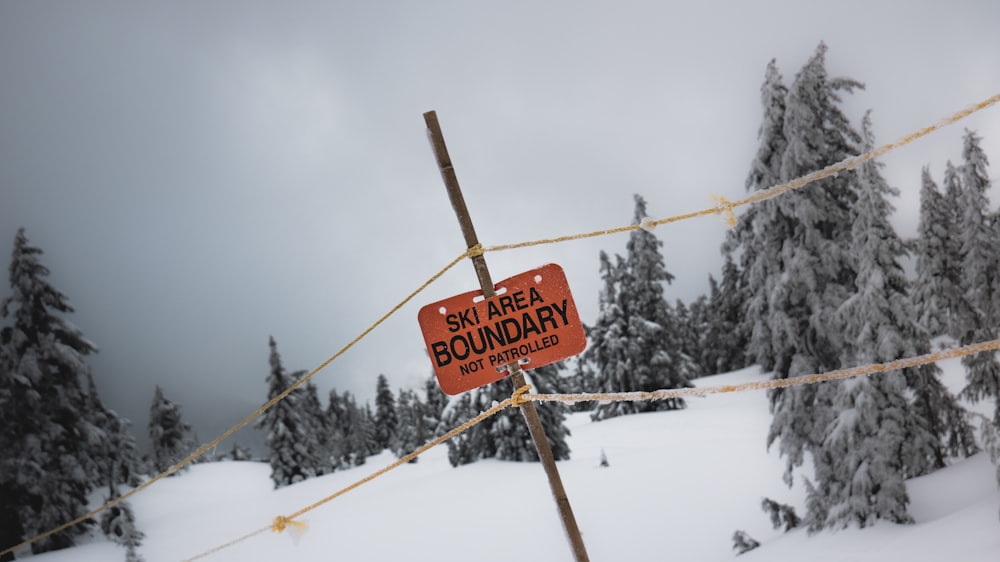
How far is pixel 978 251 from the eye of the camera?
13.3 meters

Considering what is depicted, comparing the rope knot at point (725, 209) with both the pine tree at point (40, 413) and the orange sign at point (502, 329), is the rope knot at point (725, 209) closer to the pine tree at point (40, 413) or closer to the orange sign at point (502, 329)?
the orange sign at point (502, 329)

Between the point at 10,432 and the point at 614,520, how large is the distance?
19614mm

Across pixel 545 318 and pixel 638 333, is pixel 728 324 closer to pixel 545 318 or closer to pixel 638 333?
pixel 638 333

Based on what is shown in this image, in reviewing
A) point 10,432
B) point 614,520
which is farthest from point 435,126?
point 10,432

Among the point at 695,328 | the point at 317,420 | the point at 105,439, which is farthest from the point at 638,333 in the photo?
the point at 317,420

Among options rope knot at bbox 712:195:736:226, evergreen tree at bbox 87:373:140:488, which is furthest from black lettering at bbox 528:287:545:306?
evergreen tree at bbox 87:373:140:488

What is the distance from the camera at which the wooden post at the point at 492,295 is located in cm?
382

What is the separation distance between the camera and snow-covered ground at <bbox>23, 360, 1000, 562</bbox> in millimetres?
9732

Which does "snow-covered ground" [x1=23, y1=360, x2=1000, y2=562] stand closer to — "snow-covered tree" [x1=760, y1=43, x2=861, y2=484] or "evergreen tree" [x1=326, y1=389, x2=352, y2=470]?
"snow-covered tree" [x1=760, y1=43, x2=861, y2=484]

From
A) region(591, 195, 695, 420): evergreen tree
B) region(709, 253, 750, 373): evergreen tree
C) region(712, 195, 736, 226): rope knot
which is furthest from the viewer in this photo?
region(709, 253, 750, 373): evergreen tree

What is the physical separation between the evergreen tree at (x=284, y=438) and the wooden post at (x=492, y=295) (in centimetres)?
3562

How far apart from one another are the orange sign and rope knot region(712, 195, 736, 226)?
1.19 m

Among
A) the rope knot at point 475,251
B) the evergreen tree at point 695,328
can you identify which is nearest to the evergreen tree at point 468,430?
the rope knot at point 475,251

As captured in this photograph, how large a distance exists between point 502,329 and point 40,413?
71.1 ft
